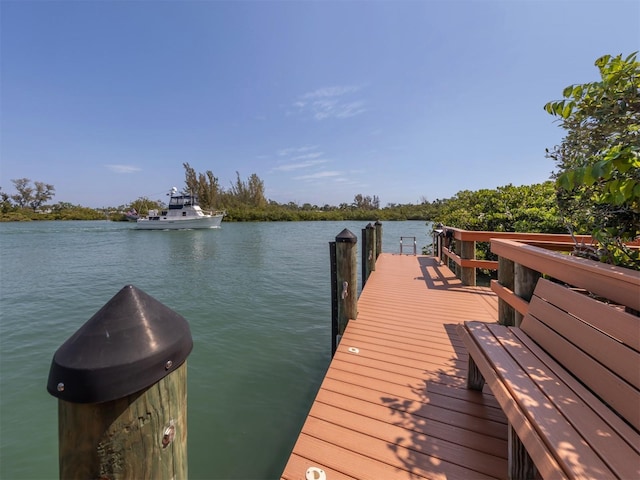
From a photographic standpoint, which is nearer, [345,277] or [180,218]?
[345,277]

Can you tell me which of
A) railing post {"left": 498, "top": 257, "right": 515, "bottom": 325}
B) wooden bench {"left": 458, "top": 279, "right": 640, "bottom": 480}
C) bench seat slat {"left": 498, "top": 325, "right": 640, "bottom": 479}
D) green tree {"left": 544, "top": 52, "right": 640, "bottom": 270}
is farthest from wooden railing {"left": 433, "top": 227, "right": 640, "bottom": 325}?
bench seat slat {"left": 498, "top": 325, "right": 640, "bottom": 479}

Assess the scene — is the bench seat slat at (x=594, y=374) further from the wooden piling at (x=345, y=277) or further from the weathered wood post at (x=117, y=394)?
the wooden piling at (x=345, y=277)

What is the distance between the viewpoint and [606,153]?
64.2 inches

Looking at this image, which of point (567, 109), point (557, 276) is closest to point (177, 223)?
point (557, 276)

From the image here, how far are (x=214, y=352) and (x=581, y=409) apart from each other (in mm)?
4245

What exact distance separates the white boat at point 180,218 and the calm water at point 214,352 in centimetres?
2103

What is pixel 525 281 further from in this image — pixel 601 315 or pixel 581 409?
pixel 581 409

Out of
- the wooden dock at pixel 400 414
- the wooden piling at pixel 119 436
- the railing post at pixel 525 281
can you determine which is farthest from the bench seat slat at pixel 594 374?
the wooden piling at pixel 119 436

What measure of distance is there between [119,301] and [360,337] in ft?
8.78

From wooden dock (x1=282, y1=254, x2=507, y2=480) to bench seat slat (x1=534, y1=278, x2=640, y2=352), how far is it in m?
0.84

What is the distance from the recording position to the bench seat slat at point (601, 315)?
116 cm

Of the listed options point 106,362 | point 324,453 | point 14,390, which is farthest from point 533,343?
point 14,390

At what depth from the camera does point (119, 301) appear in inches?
28.4

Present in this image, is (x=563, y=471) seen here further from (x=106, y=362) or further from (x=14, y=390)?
(x=14, y=390)
